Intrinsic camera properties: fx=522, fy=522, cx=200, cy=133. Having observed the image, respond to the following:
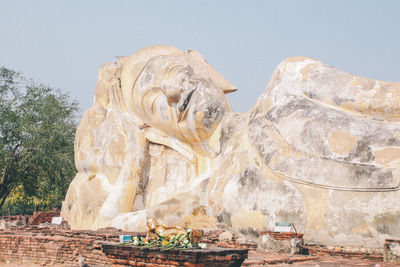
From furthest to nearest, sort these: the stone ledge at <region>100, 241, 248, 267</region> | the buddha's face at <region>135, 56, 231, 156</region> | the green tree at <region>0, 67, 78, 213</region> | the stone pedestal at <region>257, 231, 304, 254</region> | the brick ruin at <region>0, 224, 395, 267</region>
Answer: the green tree at <region>0, 67, 78, 213</region> → the buddha's face at <region>135, 56, 231, 156</region> → the stone pedestal at <region>257, 231, 304, 254</region> → the brick ruin at <region>0, 224, 395, 267</region> → the stone ledge at <region>100, 241, 248, 267</region>

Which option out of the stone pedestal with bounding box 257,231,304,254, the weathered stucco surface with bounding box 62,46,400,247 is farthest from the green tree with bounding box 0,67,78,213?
the stone pedestal with bounding box 257,231,304,254

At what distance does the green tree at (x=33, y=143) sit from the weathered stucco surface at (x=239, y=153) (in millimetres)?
4112

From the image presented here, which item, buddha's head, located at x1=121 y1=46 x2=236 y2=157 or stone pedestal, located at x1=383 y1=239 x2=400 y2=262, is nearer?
stone pedestal, located at x1=383 y1=239 x2=400 y2=262

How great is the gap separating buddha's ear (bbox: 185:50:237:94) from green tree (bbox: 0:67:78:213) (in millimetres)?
7318

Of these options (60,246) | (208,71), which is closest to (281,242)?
(60,246)

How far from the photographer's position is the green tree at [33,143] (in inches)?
653

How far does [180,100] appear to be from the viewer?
396 inches

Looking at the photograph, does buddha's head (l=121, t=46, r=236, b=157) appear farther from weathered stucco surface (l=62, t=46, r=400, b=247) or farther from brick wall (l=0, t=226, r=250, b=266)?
brick wall (l=0, t=226, r=250, b=266)

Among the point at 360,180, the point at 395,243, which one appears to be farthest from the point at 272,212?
the point at 395,243

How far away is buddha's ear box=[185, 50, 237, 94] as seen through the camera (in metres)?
10.7

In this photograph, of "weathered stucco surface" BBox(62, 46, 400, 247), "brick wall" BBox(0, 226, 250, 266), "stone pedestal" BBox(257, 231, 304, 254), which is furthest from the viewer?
"brick wall" BBox(0, 226, 250, 266)

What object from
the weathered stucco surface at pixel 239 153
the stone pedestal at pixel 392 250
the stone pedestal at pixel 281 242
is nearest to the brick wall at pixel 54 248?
the weathered stucco surface at pixel 239 153

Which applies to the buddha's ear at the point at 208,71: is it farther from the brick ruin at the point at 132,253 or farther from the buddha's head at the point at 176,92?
the brick ruin at the point at 132,253

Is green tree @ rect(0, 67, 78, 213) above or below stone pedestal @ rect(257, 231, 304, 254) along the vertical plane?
above
